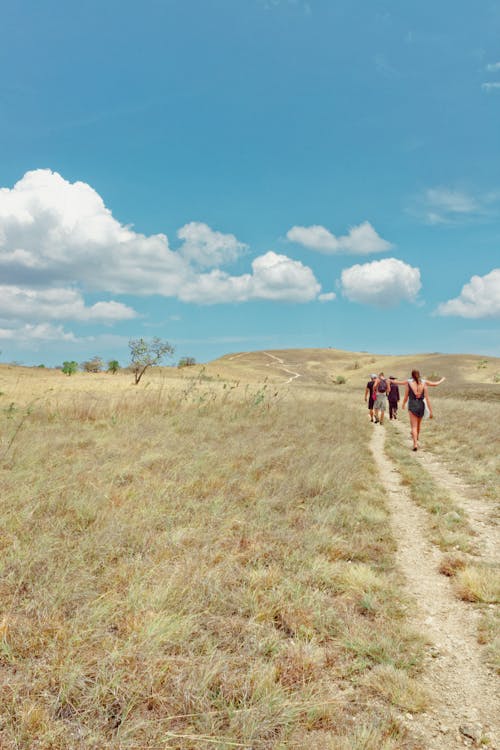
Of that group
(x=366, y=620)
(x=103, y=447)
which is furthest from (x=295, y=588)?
(x=103, y=447)

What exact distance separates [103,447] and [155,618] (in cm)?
637

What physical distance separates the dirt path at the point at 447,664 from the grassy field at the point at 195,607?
164 millimetres

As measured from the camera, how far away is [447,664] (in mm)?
3783

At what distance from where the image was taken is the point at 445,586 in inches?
206

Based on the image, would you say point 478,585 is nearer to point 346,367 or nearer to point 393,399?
point 393,399

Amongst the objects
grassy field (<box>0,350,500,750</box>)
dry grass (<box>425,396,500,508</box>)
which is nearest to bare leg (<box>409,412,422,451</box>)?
dry grass (<box>425,396,500,508</box>)

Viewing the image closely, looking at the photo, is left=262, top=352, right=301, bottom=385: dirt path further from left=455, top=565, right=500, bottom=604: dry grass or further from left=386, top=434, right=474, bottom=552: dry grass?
left=455, top=565, right=500, bottom=604: dry grass

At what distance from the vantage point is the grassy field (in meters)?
2.86

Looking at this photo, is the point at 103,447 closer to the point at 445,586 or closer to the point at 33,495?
the point at 33,495

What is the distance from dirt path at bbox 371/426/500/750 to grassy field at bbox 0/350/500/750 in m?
0.16

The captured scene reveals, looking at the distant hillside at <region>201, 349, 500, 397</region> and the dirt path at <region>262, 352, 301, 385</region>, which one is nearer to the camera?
the distant hillside at <region>201, 349, 500, 397</region>

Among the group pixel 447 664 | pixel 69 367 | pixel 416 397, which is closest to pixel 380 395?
pixel 416 397

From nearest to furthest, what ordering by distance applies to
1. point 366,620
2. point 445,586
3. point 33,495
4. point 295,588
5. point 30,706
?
point 30,706
point 366,620
point 295,588
point 445,586
point 33,495

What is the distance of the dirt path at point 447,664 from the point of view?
306 cm
